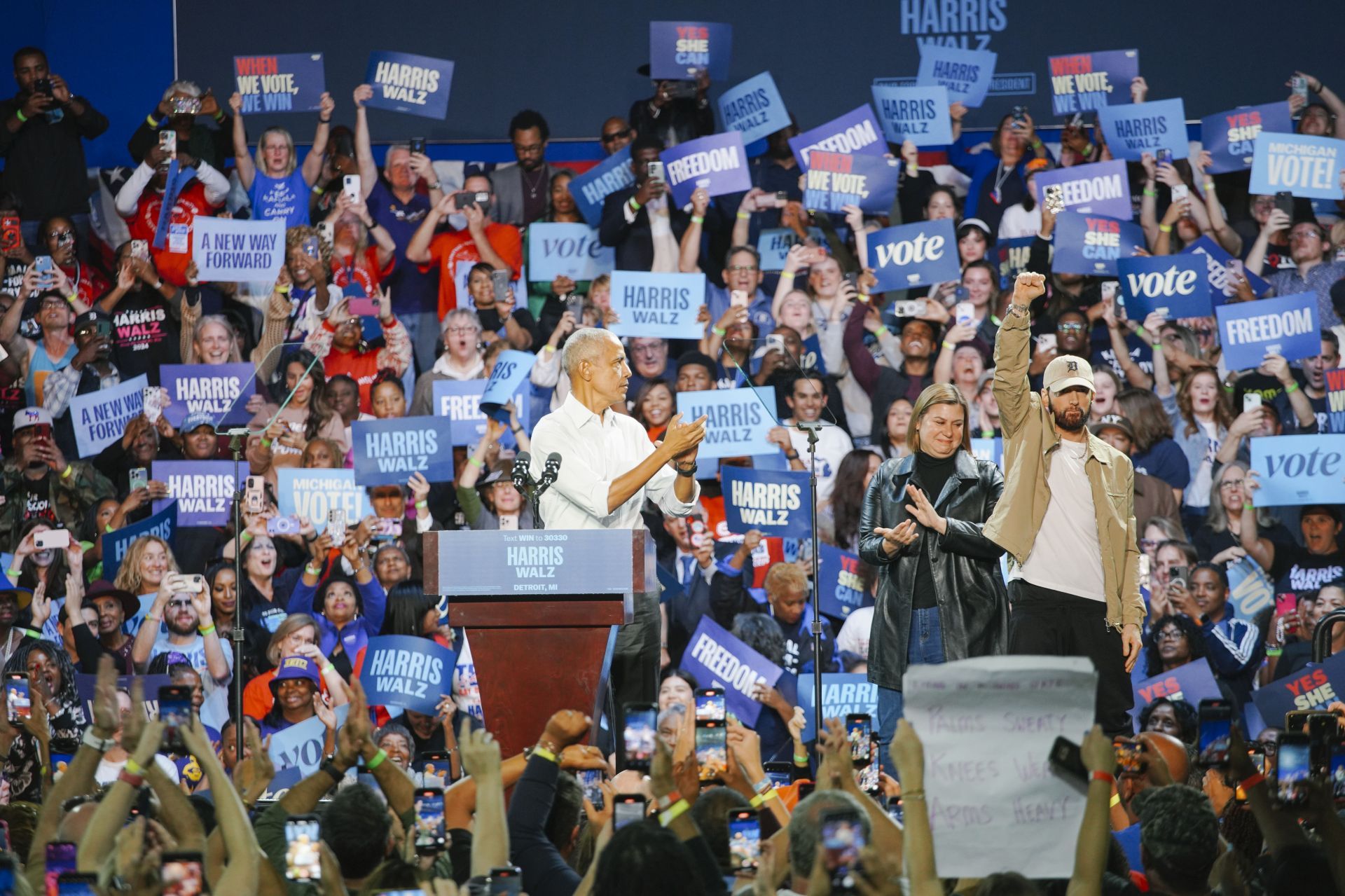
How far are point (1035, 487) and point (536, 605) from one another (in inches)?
57.4

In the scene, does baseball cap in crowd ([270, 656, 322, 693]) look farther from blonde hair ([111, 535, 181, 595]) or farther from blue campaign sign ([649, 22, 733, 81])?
blue campaign sign ([649, 22, 733, 81])

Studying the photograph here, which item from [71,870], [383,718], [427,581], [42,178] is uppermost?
[42,178]

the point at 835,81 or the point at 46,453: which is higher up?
the point at 835,81

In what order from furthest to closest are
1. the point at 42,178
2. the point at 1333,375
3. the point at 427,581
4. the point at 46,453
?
the point at 42,178
the point at 46,453
the point at 1333,375
the point at 427,581

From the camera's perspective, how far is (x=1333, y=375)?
778cm

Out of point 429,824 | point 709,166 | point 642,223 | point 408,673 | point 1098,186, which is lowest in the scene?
point 408,673

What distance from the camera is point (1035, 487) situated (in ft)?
15.6

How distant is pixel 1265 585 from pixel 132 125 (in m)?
7.49

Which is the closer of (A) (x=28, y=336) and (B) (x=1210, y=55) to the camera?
(A) (x=28, y=336)

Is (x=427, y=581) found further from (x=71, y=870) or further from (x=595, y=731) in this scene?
(x=71, y=870)

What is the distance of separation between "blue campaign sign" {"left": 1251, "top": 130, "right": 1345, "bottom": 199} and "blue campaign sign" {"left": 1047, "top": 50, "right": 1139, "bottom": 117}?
99 centimetres

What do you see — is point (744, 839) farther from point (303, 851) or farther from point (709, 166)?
point (709, 166)

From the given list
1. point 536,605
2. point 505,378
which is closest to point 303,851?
point 536,605

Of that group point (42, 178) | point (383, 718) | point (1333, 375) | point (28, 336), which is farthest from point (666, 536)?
point (42, 178)
